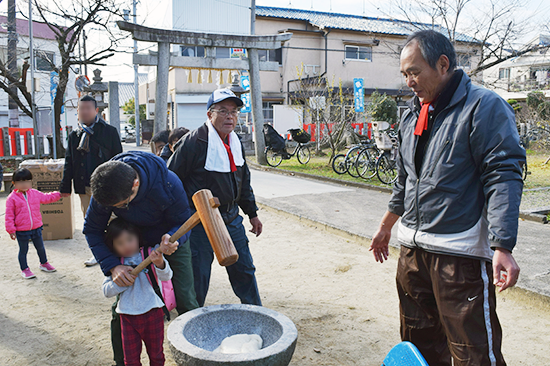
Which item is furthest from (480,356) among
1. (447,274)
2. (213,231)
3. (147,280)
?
(147,280)

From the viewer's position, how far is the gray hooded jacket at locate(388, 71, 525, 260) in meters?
1.80

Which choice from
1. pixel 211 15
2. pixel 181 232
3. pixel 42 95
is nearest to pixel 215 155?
pixel 181 232

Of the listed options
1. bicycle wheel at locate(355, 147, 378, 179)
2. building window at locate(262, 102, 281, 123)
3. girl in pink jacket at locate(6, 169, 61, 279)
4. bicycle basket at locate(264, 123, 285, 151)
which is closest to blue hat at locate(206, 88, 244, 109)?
girl in pink jacket at locate(6, 169, 61, 279)

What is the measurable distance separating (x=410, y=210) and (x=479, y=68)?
31.5 feet

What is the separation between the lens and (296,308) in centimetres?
395

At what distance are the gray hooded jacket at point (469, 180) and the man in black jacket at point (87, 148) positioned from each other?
12.8 feet

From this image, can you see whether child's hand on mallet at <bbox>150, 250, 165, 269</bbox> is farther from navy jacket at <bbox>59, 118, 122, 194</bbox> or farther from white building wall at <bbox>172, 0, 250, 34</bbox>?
white building wall at <bbox>172, 0, 250, 34</bbox>

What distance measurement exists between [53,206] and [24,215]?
1.46 m

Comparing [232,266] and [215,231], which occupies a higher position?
[215,231]

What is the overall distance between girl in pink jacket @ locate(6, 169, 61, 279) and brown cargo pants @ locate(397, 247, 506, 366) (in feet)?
13.5

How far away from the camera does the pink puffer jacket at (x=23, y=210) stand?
4.64 m

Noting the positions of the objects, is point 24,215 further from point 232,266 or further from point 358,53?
point 358,53

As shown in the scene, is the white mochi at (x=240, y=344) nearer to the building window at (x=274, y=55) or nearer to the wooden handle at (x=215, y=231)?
the wooden handle at (x=215, y=231)

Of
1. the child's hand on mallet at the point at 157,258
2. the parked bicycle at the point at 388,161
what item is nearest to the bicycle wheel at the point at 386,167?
the parked bicycle at the point at 388,161
